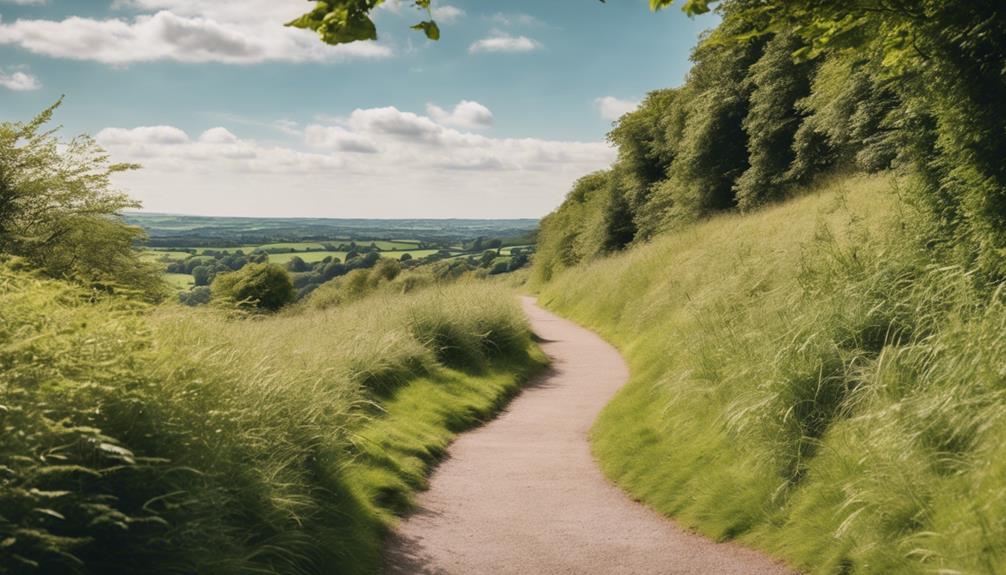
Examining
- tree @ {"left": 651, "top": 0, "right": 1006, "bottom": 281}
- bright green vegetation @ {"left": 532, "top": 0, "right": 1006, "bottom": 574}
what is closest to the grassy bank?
bright green vegetation @ {"left": 532, "top": 0, "right": 1006, "bottom": 574}

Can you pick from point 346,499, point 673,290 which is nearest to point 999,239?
point 346,499

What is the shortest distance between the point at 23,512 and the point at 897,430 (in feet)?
17.9

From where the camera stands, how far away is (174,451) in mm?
4652

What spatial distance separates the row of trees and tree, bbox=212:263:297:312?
16799 millimetres

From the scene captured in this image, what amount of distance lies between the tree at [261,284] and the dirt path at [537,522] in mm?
25128

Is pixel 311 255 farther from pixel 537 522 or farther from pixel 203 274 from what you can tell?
pixel 537 522

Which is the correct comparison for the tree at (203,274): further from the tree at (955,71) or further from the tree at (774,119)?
the tree at (955,71)

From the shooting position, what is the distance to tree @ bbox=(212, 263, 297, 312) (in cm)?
3447

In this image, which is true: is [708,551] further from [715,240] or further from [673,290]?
[715,240]

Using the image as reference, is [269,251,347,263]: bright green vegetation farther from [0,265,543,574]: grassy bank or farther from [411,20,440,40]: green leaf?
[411,20,440,40]: green leaf

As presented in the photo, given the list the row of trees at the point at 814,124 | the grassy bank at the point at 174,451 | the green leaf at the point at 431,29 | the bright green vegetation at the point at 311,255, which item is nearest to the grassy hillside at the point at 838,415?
the row of trees at the point at 814,124

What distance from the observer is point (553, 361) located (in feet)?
57.9

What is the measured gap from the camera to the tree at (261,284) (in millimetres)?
34469

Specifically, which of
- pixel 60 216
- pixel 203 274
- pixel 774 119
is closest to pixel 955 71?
pixel 60 216
